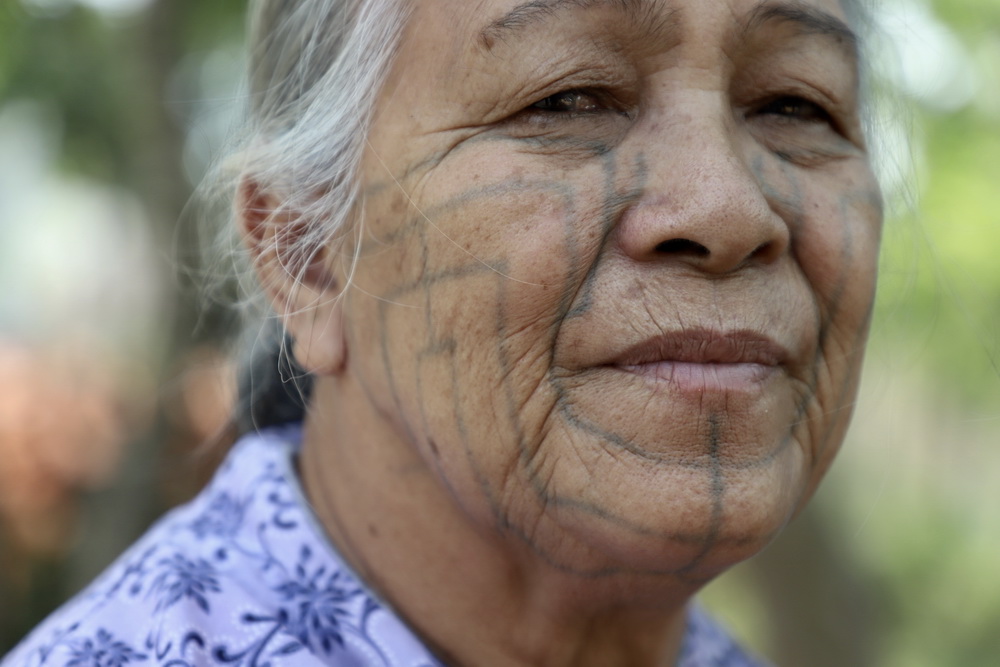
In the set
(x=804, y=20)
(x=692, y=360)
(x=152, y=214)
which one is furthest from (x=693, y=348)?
(x=152, y=214)

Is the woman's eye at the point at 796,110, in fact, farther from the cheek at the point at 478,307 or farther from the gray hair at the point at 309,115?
the gray hair at the point at 309,115

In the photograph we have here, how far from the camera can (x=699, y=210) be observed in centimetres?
134

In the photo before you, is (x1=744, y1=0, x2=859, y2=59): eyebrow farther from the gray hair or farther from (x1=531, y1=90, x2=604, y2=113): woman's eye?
the gray hair

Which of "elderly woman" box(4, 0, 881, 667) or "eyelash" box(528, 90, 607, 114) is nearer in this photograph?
"elderly woman" box(4, 0, 881, 667)

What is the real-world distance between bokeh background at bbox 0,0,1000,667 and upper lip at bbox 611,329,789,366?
1.20 metres

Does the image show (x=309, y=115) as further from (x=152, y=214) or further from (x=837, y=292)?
(x=152, y=214)

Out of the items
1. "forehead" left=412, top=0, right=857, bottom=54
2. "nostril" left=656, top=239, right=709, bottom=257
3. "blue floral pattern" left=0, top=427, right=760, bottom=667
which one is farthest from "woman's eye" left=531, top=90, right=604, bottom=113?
"blue floral pattern" left=0, top=427, right=760, bottom=667

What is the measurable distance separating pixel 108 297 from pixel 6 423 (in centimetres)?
124

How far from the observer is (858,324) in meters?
1.63

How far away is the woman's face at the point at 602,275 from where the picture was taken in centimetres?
137

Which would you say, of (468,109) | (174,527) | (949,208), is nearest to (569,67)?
(468,109)

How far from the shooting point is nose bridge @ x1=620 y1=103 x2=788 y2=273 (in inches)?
53.1

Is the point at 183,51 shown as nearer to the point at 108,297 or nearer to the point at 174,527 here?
the point at 108,297

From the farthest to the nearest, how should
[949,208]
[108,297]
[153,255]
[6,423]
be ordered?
[108,297] < [6,423] < [949,208] < [153,255]
